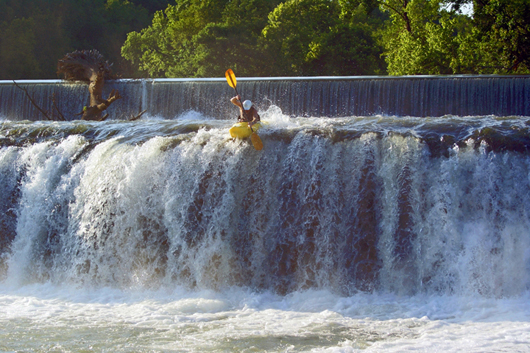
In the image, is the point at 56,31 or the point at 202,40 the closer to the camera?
the point at 202,40

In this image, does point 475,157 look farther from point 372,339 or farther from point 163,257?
point 163,257

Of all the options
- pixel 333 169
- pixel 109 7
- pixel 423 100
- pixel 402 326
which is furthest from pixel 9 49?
pixel 402 326

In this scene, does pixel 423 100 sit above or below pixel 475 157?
above

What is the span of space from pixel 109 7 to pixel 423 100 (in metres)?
29.1

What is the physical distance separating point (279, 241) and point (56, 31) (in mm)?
29534

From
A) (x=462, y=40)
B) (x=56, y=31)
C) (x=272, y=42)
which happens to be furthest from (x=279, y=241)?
(x=56, y=31)

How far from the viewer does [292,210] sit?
8680mm

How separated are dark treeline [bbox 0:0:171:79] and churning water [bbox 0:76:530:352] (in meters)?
23.1

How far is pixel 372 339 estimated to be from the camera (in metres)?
6.27

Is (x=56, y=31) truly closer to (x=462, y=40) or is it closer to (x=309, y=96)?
(x=309, y=96)

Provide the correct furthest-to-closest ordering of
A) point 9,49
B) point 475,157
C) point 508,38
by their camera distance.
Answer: point 9,49, point 508,38, point 475,157

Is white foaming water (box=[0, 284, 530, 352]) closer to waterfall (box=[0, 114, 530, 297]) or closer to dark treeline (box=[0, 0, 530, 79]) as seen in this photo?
waterfall (box=[0, 114, 530, 297])

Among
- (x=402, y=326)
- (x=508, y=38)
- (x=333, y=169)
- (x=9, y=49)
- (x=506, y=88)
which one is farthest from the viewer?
(x=9, y=49)

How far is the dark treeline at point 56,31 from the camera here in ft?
101
